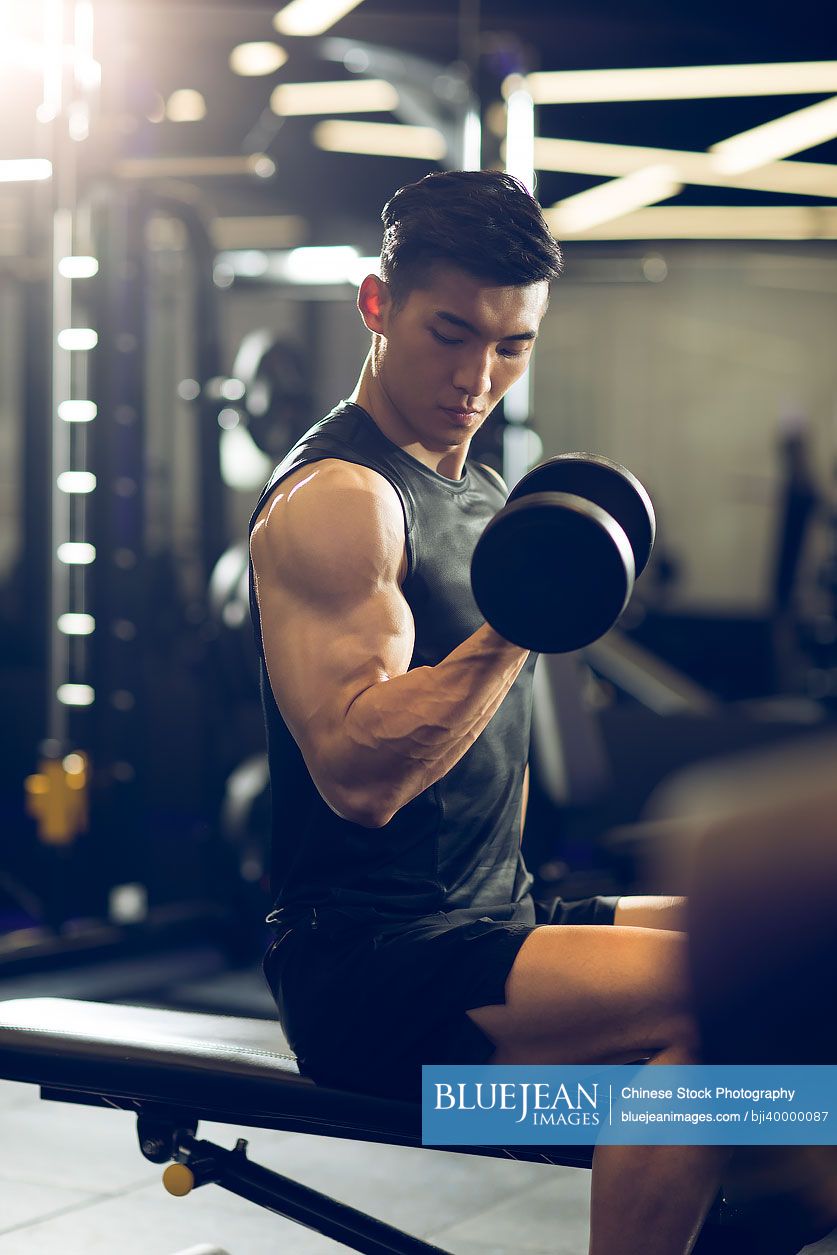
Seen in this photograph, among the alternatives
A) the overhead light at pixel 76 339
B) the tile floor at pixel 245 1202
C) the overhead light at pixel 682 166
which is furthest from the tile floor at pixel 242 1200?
the overhead light at pixel 682 166

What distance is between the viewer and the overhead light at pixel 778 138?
6781 mm

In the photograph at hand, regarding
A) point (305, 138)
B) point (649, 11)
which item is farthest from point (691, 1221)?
point (305, 138)

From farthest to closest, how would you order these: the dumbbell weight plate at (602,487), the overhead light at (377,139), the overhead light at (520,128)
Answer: the overhead light at (377,139), the overhead light at (520,128), the dumbbell weight plate at (602,487)

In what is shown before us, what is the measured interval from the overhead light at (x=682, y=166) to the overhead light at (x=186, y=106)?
223 cm

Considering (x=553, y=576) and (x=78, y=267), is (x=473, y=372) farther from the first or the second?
(x=78, y=267)

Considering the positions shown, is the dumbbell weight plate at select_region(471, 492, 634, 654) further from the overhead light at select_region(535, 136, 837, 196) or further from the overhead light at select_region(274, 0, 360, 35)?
the overhead light at select_region(535, 136, 837, 196)

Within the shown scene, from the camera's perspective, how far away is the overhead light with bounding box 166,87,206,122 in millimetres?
4086

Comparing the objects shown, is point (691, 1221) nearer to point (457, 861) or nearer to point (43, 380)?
point (457, 861)

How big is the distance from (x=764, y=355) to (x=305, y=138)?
3.66m

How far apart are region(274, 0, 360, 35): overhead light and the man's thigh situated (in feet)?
15.0

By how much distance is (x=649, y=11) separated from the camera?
6.05 meters

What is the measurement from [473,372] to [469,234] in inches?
5.4

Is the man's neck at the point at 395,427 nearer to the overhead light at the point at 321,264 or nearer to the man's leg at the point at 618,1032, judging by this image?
the man's leg at the point at 618,1032

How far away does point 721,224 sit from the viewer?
8.93 metres
